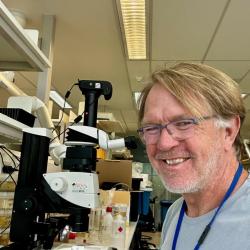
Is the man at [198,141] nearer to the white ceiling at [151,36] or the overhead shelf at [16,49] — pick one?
the overhead shelf at [16,49]

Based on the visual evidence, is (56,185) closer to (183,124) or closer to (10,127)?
(10,127)

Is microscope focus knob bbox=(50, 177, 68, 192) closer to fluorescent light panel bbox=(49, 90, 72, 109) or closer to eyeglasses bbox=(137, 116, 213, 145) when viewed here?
eyeglasses bbox=(137, 116, 213, 145)

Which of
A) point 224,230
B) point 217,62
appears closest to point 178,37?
point 217,62

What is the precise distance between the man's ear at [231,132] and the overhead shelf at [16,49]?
921 mm

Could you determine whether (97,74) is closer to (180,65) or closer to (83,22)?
(83,22)

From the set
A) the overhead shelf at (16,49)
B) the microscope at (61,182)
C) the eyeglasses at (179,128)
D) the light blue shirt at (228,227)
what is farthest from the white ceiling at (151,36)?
the light blue shirt at (228,227)

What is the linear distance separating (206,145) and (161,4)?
1.53 metres

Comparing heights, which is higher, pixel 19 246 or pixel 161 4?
pixel 161 4

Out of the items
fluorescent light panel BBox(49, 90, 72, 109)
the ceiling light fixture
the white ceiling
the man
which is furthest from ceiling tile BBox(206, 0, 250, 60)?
fluorescent light panel BBox(49, 90, 72, 109)

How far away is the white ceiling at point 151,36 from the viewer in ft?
7.06

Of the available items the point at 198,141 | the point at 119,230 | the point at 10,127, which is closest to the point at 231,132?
the point at 198,141

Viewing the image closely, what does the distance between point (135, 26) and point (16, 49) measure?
49.4 inches

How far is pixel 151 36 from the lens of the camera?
2.57m

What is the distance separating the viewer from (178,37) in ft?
8.46
